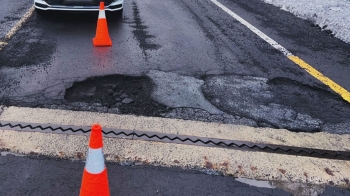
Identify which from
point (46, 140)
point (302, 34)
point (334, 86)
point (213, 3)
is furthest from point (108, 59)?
point (213, 3)

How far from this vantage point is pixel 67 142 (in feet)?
11.2

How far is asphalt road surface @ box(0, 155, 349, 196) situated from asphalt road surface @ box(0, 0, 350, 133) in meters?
0.98

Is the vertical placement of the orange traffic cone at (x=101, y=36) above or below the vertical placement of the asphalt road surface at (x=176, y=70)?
above

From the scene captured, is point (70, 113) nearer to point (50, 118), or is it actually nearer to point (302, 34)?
point (50, 118)

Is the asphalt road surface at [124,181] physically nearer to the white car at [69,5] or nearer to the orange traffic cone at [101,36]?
the orange traffic cone at [101,36]

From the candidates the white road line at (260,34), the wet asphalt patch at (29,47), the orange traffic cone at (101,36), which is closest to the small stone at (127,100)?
the wet asphalt patch at (29,47)

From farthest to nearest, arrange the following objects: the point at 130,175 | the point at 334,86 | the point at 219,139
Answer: the point at 334,86 → the point at 219,139 → the point at 130,175

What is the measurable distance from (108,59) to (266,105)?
236 centimetres

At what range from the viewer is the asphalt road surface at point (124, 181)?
2881mm

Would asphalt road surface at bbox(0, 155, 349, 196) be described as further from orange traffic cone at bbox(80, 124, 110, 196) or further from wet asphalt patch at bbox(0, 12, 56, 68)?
wet asphalt patch at bbox(0, 12, 56, 68)

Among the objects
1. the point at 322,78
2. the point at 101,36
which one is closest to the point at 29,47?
the point at 101,36

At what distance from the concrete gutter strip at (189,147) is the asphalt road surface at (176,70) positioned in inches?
7.2

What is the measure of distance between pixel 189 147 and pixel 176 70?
1.87 m

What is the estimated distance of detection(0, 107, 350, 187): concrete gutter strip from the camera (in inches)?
128
